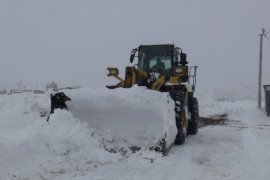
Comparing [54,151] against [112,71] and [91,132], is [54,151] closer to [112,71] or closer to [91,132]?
[91,132]

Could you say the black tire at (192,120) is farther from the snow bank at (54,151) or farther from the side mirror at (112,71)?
the snow bank at (54,151)

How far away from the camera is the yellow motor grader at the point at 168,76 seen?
10039mm

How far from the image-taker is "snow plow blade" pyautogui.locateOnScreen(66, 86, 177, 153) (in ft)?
28.3

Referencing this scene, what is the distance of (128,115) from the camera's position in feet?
29.3

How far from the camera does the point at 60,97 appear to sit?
9.35m

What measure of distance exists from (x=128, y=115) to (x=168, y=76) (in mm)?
2968

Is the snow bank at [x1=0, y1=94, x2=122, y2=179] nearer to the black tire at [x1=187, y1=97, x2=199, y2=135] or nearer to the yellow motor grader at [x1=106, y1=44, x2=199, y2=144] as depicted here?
the yellow motor grader at [x1=106, y1=44, x2=199, y2=144]

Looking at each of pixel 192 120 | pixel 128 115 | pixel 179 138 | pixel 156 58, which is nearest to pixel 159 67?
pixel 156 58

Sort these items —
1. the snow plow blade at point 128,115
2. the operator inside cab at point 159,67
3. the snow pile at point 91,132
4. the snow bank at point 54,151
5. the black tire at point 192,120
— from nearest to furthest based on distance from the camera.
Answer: the snow bank at point 54,151, the snow pile at point 91,132, the snow plow blade at point 128,115, the operator inside cab at point 159,67, the black tire at point 192,120

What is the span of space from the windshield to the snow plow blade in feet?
9.11

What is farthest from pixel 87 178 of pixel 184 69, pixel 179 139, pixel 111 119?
pixel 184 69

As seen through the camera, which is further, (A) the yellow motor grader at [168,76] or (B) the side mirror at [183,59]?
(B) the side mirror at [183,59]

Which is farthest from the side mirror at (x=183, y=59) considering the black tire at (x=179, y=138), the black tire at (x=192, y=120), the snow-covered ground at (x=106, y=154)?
the black tire at (x=179, y=138)

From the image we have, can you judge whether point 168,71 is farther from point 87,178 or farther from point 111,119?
point 87,178
